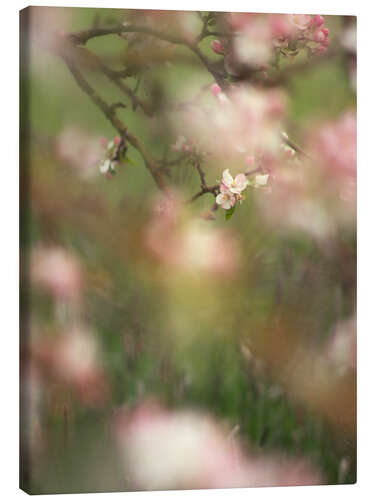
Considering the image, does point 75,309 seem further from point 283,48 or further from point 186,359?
point 283,48

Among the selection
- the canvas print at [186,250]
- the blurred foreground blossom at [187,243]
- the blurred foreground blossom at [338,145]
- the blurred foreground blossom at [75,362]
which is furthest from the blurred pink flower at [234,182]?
the blurred foreground blossom at [75,362]

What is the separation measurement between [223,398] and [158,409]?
0.26 m

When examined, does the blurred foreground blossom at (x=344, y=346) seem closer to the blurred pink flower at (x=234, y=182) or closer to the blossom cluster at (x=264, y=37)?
the blurred pink flower at (x=234, y=182)

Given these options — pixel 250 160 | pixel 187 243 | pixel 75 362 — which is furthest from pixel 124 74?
pixel 75 362

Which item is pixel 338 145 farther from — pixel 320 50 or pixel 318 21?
pixel 318 21

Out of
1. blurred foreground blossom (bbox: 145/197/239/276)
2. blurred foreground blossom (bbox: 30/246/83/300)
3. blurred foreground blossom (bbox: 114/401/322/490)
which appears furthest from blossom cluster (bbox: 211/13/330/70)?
blurred foreground blossom (bbox: 114/401/322/490)

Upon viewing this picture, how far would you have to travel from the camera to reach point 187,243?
4.41 metres

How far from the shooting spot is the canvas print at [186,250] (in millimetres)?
4297

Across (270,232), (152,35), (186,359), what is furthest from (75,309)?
(152,35)

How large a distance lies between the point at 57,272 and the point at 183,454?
0.86m

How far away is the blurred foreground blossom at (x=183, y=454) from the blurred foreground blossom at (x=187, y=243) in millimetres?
566

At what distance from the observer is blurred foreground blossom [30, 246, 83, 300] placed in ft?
14.1

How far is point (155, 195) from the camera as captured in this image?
14.3 ft

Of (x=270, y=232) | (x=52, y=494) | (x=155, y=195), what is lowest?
(x=52, y=494)
